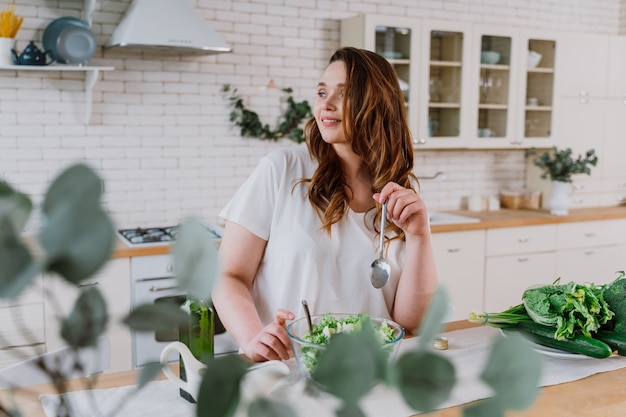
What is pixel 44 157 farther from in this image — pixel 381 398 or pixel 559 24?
pixel 559 24

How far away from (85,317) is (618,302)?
71.1 inches

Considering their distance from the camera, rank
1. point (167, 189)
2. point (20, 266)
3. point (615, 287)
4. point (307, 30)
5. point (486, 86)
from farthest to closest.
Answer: point (486, 86) < point (307, 30) < point (167, 189) < point (615, 287) < point (20, 266)

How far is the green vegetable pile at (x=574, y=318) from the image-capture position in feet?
6.04

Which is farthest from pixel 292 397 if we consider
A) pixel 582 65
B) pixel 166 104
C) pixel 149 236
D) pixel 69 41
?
pixel 582 65

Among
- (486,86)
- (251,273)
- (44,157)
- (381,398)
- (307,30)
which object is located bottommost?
(381,398)

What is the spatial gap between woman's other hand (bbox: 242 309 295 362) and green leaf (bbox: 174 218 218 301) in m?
1.38

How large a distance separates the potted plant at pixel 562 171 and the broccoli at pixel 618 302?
3303 millimetres

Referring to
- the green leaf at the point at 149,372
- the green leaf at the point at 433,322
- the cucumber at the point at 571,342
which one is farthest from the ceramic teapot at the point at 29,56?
the green leaf at the point at 433,322

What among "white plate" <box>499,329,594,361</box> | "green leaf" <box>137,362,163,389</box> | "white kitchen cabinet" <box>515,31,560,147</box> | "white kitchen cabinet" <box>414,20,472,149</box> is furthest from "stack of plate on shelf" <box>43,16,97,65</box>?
"green leaf" <box>137,362,163,389</box>

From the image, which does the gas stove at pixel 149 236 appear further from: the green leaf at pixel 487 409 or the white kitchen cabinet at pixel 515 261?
the green leaf at pixel 487 409

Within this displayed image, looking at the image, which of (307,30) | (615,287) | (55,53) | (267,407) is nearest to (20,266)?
(267,407)

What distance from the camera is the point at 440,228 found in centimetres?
443

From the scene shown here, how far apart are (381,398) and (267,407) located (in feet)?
4.27

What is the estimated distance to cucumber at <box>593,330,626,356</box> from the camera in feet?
6.19
